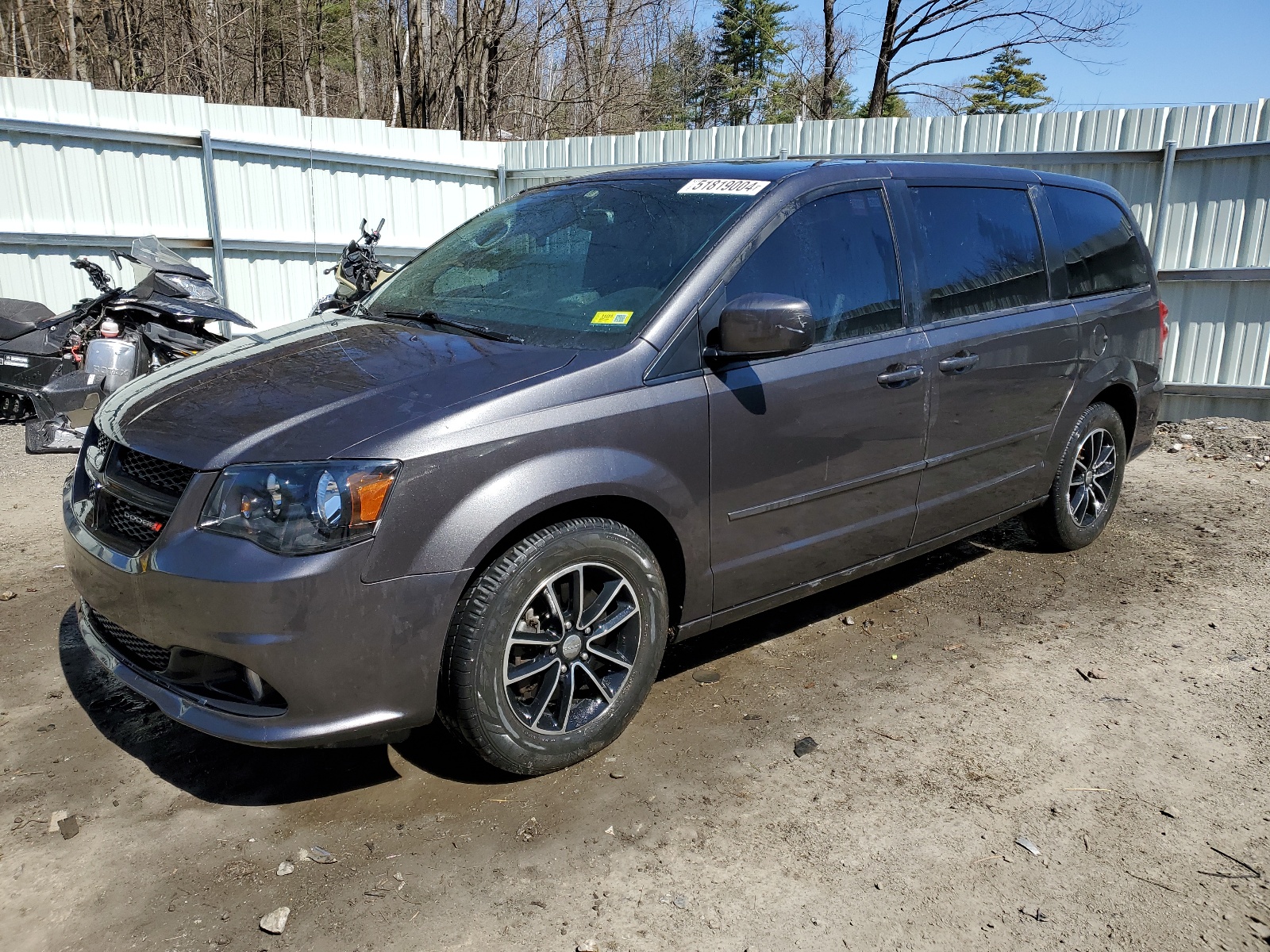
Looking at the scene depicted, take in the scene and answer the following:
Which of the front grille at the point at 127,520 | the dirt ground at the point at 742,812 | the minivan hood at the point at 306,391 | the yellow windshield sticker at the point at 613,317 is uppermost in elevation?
the yellow windshield sticker at the point at 613,317

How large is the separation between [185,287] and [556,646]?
251 inches

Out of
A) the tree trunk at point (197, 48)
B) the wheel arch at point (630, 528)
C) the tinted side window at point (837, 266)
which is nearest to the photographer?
the wheel arch at point (630, 528)

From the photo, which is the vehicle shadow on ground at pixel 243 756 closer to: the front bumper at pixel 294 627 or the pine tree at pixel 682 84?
the front bumper at pixel 294 627

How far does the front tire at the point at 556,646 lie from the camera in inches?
105

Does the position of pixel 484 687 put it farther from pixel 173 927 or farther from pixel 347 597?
pixel 173 927

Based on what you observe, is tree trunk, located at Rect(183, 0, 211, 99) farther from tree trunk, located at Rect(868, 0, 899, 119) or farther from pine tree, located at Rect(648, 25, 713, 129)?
tree trunk, located at Rect(868, 0, 899, 119)

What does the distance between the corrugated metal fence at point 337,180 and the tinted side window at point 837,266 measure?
627 cm

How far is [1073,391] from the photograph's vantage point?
4.64 meters

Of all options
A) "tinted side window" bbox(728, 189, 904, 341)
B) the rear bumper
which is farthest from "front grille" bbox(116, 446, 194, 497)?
the rear bumper

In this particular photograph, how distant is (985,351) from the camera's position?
4035 millimetres

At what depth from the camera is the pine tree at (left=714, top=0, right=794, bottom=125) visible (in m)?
49.7

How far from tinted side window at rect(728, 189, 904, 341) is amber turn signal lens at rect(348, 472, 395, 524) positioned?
4.57ft

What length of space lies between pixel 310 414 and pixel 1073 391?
368 centimetres

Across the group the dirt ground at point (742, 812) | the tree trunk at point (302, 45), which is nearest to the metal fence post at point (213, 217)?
the dirt ground at point (742, 812)
